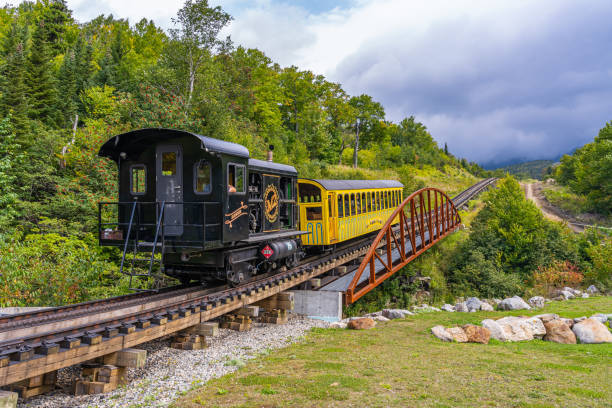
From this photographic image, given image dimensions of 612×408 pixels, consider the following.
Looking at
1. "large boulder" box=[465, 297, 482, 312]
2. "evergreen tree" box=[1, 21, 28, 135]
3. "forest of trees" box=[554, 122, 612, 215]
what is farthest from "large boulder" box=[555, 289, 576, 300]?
"evergreen tree" box=[1, 21, 28, 135]

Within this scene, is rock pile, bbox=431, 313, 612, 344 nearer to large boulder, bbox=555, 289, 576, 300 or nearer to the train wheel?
the train wheel

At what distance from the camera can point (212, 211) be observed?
31.8ft

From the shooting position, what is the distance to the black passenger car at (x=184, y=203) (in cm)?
961

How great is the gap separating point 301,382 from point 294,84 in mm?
48287

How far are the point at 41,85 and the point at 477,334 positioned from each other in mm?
36877

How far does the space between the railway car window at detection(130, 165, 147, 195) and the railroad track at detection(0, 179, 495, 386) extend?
9.12 ft

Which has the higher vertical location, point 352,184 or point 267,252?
point 352,184

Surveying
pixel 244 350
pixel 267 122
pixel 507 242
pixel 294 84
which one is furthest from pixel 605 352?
pixel 294 84

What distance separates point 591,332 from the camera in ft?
34.8

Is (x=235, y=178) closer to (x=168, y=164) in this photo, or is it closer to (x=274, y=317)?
(x=168, y=164)

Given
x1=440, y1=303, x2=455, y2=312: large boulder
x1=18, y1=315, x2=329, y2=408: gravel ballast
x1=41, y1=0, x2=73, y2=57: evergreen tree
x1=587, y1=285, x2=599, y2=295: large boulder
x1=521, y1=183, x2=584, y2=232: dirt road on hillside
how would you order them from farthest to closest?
x1=41, y1=0, x2=73, y2=57: evergreen tree, x1=521, y1=183, x2=584, y2=232: dirt road on hillside, x1=587, y1=285, x2=599, y2=295: large boulder, x1=440, y1=303, x2=455, y2=312: large boulder, x1=18, y1=315, x2=329, y2=408: gravel ballast

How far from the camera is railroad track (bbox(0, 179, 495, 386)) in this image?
5.40m

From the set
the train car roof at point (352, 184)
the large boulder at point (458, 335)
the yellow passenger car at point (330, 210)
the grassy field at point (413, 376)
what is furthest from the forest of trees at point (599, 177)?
the large boulder at point (458, 335)

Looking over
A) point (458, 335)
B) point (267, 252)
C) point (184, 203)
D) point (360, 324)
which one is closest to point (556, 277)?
point (458, 335)
